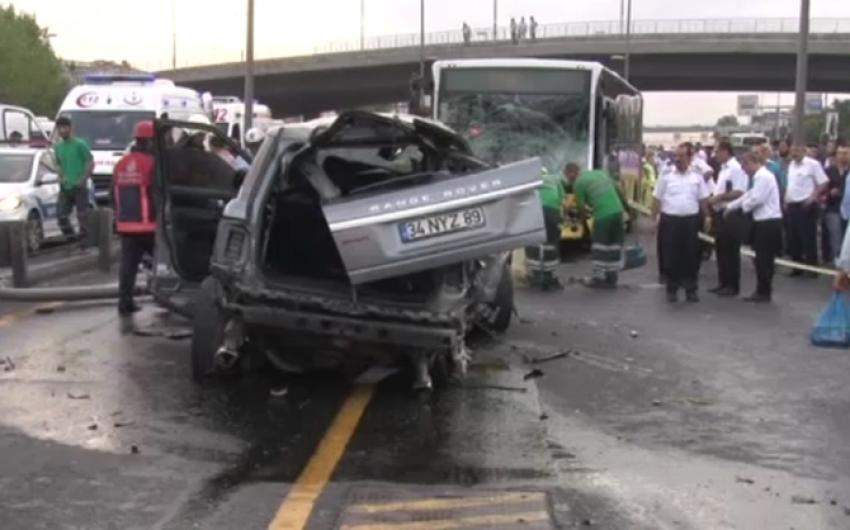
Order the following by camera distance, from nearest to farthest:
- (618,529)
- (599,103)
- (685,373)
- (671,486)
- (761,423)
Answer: (618,529) < (671,486) < (761,423) < (685,373) < (599,103)

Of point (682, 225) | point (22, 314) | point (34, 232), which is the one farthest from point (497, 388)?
point (34, 232)

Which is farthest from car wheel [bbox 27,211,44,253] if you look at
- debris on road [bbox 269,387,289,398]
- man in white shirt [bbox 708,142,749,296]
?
debris on road [bbox 269,387,289,398]

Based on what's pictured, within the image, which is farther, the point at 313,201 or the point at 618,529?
the point at 313,201

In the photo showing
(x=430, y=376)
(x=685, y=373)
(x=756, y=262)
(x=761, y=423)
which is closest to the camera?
(x=761, y=423)

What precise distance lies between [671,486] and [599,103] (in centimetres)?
1342

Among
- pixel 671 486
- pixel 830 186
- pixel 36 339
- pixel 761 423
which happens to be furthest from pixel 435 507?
pixel 830 186

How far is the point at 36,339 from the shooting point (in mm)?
10562

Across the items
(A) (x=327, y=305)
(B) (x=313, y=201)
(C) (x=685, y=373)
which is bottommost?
(C) (x=685, y=373)

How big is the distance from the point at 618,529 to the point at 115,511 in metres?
2.31

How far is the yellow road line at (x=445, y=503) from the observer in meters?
5.87

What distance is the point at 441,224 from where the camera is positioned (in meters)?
7.89

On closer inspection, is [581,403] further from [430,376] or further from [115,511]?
[115,511]

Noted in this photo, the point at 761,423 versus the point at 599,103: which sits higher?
the point at 599,103

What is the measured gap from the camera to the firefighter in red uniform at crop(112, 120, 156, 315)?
11.4m
